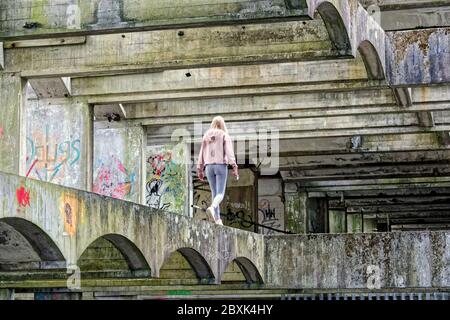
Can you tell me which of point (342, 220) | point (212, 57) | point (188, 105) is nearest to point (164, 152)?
point (188, 105)

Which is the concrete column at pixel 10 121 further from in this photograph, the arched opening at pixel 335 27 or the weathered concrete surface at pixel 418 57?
the weathered concrete surface at pixel 418 57

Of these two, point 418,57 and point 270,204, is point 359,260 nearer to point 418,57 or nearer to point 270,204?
point 418,57

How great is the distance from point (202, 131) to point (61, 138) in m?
3.89

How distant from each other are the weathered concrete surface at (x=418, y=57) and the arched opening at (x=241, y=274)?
4.14 metres

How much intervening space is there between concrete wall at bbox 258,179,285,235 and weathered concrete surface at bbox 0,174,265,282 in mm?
17448

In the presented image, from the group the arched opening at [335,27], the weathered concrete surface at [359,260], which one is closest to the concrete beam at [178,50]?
the arched opening at [335,27]

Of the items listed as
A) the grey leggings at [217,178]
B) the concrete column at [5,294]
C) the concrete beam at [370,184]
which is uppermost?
the concrete beam at [370,184]

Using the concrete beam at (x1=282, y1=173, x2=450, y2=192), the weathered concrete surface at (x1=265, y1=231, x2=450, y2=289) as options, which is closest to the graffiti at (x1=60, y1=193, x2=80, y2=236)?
the weathered concrete surface at (x1=265, y1=231, x2=450, y2=289)

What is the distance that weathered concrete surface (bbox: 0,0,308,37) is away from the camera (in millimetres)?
13766

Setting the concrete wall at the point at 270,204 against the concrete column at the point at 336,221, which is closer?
the concrete wall at the point at 270,204

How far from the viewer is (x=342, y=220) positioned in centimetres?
4228

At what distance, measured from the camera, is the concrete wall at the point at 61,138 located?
2325cm

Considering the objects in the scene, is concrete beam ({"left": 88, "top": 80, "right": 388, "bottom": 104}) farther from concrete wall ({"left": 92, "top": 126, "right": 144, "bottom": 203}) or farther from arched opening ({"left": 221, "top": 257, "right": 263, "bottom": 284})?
concrete wall ({"left": 92, "top": 126, "right": 144, "bottom": 203})

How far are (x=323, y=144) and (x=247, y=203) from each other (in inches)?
219
